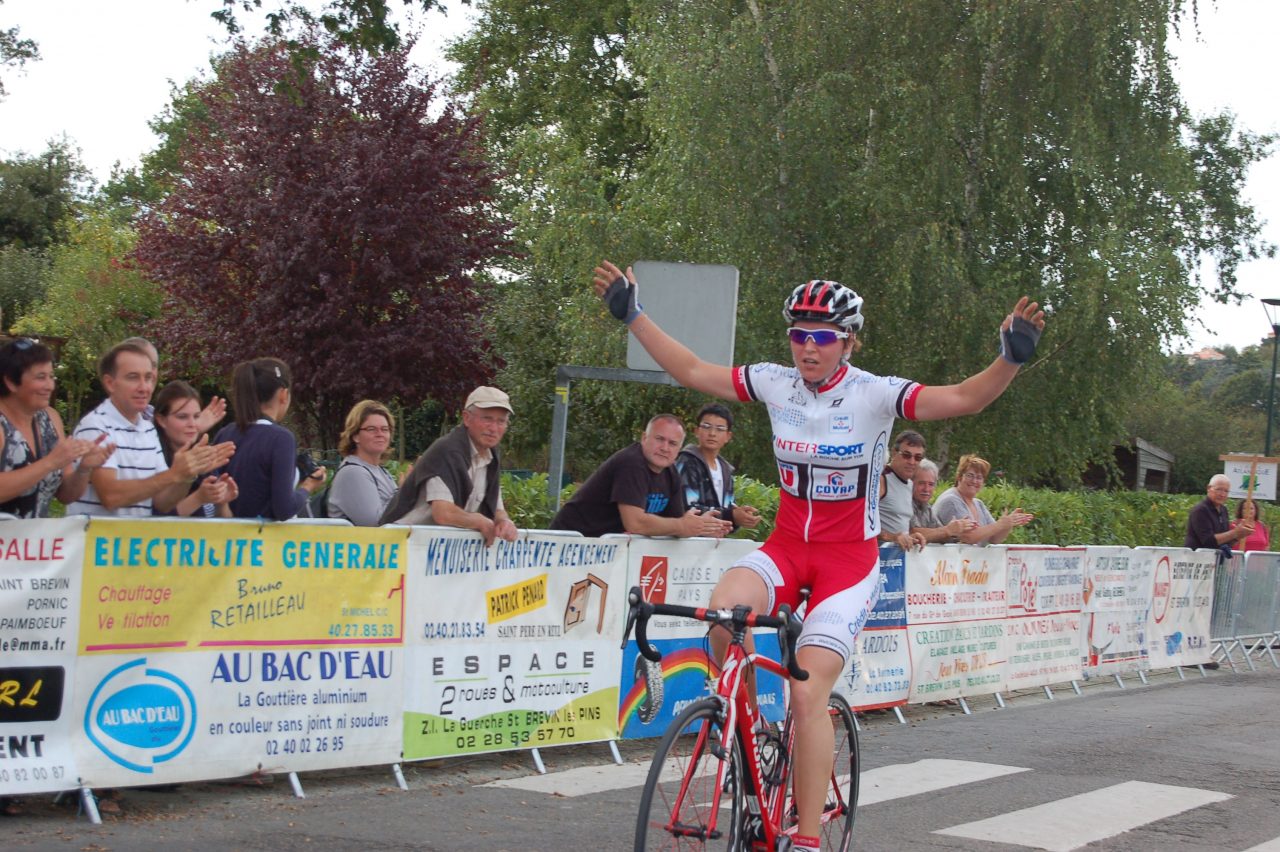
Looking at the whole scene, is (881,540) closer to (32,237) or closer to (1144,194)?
(1144,194)

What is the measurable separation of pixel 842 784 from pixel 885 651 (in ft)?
17.6

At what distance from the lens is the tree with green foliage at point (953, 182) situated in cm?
2602

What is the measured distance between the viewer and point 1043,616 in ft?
43.6

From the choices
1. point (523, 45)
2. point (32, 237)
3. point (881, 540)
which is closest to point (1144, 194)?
point (881, 540)

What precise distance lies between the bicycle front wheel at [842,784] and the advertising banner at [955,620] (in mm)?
5464

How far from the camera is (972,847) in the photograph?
672 centimetres

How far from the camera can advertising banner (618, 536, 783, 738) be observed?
29.7 feet

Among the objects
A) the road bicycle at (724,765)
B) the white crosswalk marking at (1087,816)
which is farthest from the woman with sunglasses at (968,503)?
the road bicycle at (724,765)

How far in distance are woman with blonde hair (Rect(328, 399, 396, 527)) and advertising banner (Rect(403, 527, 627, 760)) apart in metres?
0.68

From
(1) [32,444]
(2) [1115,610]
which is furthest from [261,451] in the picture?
(2) [1115,610]

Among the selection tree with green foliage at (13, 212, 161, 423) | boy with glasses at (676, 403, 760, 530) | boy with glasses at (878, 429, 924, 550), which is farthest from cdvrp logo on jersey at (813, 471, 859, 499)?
tree with green foliage at (13, 212, 161, 423)

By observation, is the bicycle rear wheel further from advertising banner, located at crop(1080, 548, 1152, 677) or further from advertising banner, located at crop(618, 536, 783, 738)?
advertising banner, located at crop(1080, 548, 1152, 677)

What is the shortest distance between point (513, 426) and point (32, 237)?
1016 inches

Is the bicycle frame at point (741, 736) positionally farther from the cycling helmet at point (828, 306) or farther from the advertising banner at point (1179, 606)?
the advertising banner at point (1179, 606)
